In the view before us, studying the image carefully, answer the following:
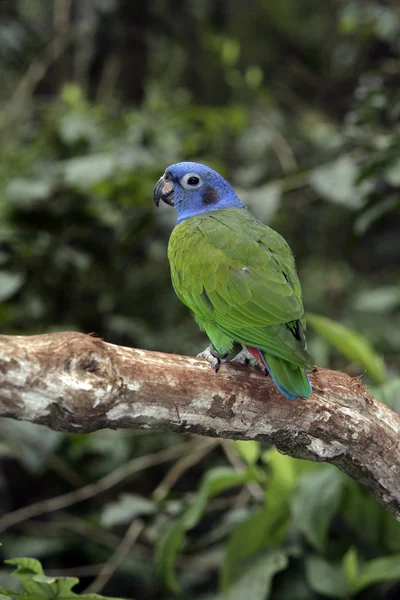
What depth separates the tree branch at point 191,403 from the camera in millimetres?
1537

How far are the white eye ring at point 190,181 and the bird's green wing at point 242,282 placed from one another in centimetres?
32

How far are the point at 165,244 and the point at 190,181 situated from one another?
1.26m

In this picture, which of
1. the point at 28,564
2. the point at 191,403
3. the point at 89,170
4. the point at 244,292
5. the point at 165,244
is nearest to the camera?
the point at 28,564

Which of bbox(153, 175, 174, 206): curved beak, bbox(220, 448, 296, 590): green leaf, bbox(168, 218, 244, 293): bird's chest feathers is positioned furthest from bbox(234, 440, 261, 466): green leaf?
bbox(153, 175, 174, 206): curved beak

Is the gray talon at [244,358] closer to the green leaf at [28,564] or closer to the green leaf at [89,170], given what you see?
the green leaf at [28,564]

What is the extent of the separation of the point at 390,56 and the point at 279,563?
15.8 ft

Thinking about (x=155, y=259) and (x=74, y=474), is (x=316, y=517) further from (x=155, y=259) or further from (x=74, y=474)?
(x=155, y=259)

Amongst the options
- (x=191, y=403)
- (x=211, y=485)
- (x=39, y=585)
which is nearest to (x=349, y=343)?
(x=211, y=485)

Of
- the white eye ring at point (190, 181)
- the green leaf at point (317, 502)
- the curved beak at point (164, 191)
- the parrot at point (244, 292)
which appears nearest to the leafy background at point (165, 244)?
the green leaf at point (317, 502)

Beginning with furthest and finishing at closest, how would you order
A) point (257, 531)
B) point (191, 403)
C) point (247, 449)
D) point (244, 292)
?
point (247, 449), point (257, 531), point (244, 292), point (191, 403)

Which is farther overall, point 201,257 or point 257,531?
point 257,531

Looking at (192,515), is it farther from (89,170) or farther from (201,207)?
(89,170)

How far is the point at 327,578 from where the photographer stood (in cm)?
292

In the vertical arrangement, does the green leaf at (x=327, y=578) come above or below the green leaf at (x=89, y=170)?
below
